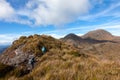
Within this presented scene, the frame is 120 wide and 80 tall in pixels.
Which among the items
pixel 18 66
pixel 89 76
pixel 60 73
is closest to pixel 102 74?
pixel 89 76

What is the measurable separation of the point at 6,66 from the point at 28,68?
182cm

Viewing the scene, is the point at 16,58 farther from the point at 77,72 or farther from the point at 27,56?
the point at 77,72

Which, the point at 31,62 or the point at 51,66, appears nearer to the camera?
the point at 51,66

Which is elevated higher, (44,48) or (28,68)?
(44,48)

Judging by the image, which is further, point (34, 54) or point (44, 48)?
point (44, 48)

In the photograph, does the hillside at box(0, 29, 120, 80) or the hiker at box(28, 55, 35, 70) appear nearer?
the hillside at box(0, 29, 120, 80)

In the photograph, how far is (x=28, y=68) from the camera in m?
14.7

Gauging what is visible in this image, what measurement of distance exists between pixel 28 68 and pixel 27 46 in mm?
4091

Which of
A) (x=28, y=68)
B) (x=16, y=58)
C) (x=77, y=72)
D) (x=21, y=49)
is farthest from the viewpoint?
(x=21, y=49)

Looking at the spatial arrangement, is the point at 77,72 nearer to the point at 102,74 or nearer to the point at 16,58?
the point at 102,74

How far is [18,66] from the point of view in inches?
599

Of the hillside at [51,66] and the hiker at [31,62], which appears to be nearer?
the hillside at [51,66]

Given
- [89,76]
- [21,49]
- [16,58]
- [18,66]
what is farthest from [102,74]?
[21,49]

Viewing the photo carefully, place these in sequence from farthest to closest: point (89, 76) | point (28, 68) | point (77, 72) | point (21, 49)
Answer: point (21, 49) < point (28, 68) < point (77, 72) < point (89, 76)
